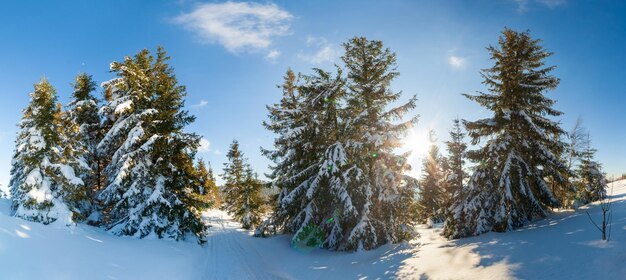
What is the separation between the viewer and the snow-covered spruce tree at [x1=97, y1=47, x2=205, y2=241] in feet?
54.2

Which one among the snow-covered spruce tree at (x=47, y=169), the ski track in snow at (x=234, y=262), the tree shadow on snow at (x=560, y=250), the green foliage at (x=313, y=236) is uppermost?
the snow-covered spruce tree at (x=47, y=169)

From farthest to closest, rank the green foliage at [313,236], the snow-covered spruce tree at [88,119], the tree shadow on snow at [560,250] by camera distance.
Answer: the snow-covered spruce tree at [88,119], the green foliage at [313,236], the tree shadow on snow at [560,250]

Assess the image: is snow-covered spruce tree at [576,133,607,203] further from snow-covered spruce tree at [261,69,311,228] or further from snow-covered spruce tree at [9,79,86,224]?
snow-covered spruce tree at [9,79,86,224]

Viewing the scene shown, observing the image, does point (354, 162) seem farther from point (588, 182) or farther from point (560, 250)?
point (588, 182)

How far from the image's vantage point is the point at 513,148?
597 inches

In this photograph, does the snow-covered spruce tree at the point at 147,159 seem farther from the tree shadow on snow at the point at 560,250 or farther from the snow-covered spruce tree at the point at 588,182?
the snow-covered spruce tree at the point at 588,182

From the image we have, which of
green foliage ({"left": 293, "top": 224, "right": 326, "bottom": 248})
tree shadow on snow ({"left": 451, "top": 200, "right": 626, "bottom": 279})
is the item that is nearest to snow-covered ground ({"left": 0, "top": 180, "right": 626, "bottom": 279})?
tree shadow on snow ({"left": 451, "top": 200, "right": 626, "bottom": 279})

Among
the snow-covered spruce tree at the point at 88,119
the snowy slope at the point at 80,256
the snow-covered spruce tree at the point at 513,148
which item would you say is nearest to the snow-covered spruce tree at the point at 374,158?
the snow-covered spruce tree at the point at 513,148

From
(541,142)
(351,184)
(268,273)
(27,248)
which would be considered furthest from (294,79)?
(27,248)

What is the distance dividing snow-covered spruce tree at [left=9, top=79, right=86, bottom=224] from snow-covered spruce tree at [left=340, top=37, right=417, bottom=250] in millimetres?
14745

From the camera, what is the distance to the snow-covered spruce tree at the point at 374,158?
15.8 meters

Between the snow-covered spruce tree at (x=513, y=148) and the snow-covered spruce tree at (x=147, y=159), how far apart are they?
16608mm

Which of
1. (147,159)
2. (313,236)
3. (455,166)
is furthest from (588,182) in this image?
(147,159)

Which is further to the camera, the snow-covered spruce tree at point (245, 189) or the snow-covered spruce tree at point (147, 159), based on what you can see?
the snow-covered spruce tree at point (245, 189)
